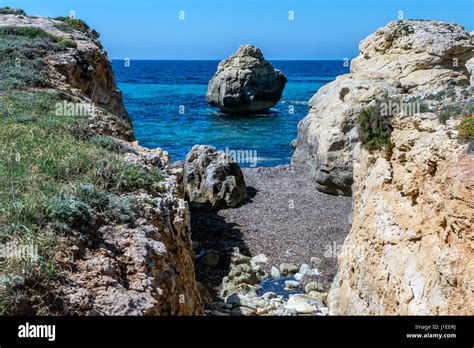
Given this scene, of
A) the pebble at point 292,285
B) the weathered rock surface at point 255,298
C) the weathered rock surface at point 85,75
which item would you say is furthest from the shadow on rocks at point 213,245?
the weathered rock surface at point 85,75

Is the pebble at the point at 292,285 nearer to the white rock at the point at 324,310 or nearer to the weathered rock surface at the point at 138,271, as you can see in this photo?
the white rock at the point at 324,310

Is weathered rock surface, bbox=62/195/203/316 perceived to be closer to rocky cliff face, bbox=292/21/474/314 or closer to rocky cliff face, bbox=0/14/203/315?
rocky cliff face, bbox=0/14/203/315

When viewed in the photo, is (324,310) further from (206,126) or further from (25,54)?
(206,126)

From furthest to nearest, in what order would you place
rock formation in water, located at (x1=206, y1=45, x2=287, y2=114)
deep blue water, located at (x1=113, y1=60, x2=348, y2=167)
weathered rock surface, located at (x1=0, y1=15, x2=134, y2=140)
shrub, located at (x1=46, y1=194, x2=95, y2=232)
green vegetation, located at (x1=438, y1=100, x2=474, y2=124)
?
rock formation in water, located at (x1=206, y1=45, x2=287, y2=114) < deep blue water, located at (x1=113, y1=60, x2=348, y2=167) < weathered rock surface, located at (x1=0, y1=15, x2=134, y2=140) < green vegetation, located at (x1=438, y1=100, x2=474, y2=124) < shrub, located at (x1=46, y1=194, x2=95, y2=232)

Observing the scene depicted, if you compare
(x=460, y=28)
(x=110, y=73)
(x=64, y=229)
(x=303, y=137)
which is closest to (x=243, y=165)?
(x=303, y=137)

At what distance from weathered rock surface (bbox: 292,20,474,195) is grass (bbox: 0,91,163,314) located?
12.6 metres

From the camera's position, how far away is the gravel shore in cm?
2022

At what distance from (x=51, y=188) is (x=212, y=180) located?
57.8 feet

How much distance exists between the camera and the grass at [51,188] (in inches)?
263

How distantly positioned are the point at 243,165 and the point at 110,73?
16365 mm

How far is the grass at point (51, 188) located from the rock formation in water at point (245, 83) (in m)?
50.5
